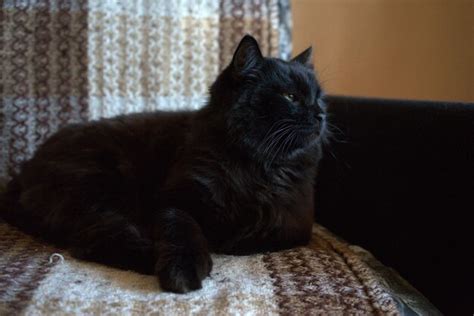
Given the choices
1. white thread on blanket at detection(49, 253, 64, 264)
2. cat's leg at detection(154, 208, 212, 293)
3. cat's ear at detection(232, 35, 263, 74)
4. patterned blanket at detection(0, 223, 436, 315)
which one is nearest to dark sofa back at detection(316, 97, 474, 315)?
patterned blanket at detection(0, 223, 436, 315)

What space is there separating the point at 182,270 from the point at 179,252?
4 centimetres

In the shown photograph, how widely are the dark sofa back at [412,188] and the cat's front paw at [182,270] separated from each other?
425 millimetres

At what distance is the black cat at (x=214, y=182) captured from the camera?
3.26ft

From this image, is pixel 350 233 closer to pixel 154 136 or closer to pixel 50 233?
pixel 154 136

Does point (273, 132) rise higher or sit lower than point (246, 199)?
higher

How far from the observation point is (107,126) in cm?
120

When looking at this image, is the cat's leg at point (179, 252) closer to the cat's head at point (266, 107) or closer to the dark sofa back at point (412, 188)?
the cat's head at point (266, 107)

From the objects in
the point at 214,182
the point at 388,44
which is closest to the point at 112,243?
the point at 214,182

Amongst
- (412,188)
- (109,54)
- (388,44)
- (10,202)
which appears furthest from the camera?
(388,44)

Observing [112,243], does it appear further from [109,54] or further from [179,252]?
[109,54]

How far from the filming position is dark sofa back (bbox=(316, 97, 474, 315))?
84cm

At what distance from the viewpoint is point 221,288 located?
84cm

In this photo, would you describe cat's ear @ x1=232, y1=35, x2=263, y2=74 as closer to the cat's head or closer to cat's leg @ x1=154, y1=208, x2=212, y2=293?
the cat's head

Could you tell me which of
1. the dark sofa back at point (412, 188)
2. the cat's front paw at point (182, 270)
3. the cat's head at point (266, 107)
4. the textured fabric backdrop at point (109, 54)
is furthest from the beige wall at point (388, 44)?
the cat's front paw at point (182, 270)
